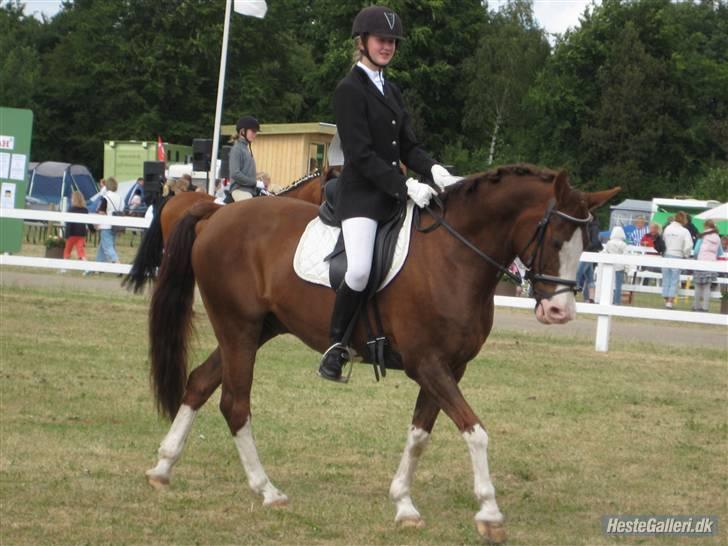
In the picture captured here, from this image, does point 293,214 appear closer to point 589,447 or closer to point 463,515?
point 463,515

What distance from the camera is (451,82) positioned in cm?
6981

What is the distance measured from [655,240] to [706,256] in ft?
7.00

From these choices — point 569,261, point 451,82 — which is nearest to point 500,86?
point 451,82

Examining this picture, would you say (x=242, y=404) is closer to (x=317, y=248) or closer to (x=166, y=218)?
(x=317, y=248)

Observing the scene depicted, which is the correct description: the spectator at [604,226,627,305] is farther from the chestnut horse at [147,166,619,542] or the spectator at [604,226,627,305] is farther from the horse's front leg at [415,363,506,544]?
the horse's front leg at [415,363,506,544]

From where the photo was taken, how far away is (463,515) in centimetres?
796

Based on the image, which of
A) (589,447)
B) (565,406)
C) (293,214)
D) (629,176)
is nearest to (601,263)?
(565,406)

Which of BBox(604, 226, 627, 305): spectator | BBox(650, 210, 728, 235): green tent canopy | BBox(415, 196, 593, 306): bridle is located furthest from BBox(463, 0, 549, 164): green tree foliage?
BBox(415, 196, 593, 306): bridle

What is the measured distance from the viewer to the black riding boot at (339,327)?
7.79 metres

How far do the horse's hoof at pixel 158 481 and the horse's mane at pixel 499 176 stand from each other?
2.69 metres

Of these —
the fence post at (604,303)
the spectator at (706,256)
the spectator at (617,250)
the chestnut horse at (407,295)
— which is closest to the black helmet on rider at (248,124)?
the fence post at (604,303)

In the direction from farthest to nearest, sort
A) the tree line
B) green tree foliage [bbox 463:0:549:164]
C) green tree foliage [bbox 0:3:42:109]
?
green tree foliage [bbox 0:3:42:109] → green tree foliage [bbox 463:0:549:164] → the tree line

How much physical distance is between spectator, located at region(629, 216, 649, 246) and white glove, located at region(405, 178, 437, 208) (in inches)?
964

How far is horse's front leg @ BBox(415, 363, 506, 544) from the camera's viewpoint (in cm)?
715
